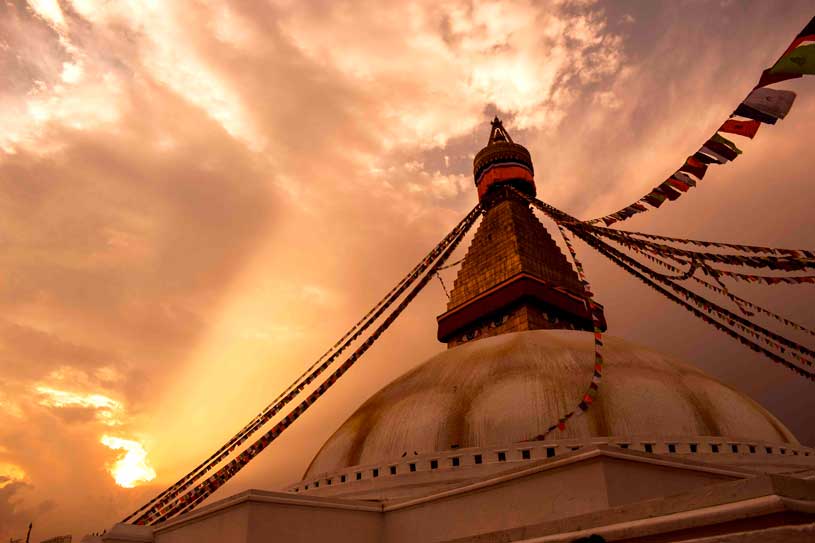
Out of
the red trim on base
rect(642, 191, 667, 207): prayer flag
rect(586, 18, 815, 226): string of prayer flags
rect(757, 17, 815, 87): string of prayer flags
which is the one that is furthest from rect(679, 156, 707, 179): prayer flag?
the red trim on base

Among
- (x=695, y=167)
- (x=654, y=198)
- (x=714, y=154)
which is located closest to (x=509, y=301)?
(x=654, y=198)

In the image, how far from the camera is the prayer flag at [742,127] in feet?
29.9

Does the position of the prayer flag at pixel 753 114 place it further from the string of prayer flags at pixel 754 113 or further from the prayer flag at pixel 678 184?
the prayer flag at pixel 678 184

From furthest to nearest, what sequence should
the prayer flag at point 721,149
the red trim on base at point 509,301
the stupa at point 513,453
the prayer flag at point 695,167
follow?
the red trim on base at point 509,301, the prayer flag at point 695,167, the prayer flag at point 721,149, the stupa at point 513,453

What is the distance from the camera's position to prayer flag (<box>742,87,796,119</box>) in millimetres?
8469

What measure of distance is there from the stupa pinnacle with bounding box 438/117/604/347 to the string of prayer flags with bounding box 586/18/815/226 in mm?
5057

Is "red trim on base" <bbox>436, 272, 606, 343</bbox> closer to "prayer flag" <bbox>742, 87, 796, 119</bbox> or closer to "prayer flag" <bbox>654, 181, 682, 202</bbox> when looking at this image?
"prayer flag" <bbox>654, 181, 682, 202</bbox>

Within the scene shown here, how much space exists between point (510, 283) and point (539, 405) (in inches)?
269

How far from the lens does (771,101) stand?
28.1 ft

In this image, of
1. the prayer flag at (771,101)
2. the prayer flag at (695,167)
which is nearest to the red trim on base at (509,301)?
the prayer flag at (695,167)

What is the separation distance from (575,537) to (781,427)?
9532mm

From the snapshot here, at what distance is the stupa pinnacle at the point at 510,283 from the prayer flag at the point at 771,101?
864 cm

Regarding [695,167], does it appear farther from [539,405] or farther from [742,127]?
[539,405]

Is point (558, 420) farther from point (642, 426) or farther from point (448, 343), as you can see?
point (448, 343)
